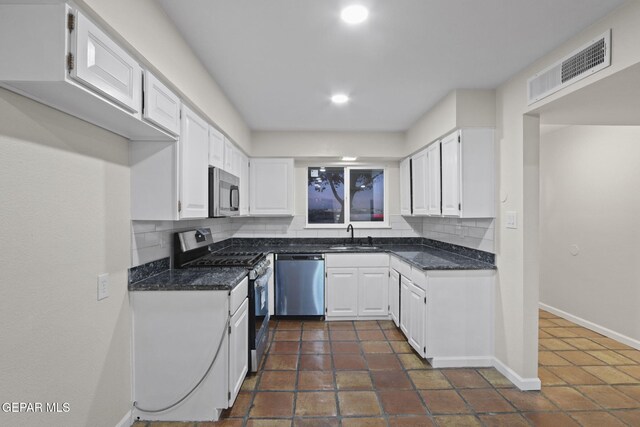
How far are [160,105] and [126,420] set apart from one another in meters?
1.99

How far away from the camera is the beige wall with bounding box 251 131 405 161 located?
432 centimetres

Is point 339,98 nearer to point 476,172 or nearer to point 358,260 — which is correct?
point 476,172

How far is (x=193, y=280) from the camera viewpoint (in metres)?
2.23

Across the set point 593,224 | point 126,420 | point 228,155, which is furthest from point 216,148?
point 593,224

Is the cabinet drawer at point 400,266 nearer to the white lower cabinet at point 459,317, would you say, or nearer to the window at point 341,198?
the white lower cabinet at point 459,317

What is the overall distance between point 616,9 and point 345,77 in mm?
1682

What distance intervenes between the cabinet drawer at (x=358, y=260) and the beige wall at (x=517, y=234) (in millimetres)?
1452

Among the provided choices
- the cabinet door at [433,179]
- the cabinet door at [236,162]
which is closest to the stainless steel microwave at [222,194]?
the cabinet door at [236,162]

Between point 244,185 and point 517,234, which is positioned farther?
point 244,185

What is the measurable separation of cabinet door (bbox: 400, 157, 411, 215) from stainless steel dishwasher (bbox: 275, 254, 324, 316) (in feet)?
4.73

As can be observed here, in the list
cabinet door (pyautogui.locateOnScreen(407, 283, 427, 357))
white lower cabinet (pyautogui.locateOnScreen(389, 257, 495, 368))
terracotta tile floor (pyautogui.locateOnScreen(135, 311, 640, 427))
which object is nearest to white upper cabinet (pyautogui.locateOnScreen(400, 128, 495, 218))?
white lower cabinet (pyautogui.locateOnScreen(389, 257, 495, 368))

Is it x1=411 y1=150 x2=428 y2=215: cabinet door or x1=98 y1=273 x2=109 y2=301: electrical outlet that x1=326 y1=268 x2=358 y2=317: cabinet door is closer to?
x1=411 y1=150 x2=428 y2=215: cabinet door

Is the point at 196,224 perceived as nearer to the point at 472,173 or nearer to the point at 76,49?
the point at 76,49

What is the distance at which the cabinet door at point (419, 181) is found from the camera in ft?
12.3
